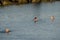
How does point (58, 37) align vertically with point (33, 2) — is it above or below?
above

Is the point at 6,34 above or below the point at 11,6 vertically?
above

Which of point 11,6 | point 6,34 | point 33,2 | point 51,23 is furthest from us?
point 33,2

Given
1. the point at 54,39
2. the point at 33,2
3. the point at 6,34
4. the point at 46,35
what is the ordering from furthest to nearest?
the point at 33,2
the point at 6,34
the point at 46,35
the point at 54,39

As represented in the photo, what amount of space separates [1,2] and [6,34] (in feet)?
36.8

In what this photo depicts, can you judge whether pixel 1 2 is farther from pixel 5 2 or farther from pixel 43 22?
pixel 43 22

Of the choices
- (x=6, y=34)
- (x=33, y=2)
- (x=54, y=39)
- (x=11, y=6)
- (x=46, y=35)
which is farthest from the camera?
(x=33, y=2)

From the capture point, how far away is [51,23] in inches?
540

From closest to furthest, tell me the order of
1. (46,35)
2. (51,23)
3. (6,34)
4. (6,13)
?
1. (46,35)
2. (6,34)
3. (51,23)
4. (6,13)

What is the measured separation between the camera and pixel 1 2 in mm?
22906

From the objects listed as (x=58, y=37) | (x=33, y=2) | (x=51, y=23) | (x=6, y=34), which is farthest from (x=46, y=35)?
(x=33, y=2)

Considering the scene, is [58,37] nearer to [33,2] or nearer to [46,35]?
[46,35]

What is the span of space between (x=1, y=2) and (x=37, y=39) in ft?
41.5

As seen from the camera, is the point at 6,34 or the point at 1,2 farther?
the point at 1,2

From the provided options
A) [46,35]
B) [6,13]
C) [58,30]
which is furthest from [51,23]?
[6,13]
